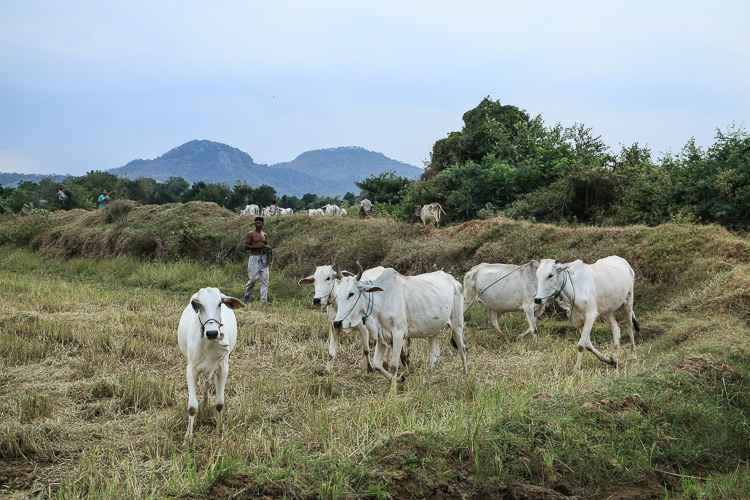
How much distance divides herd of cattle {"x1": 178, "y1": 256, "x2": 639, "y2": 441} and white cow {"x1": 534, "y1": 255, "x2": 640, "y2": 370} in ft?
0.04

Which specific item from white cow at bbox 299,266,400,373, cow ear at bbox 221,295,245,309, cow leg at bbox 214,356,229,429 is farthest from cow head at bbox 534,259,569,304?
cow leg at bbox 214,356,229,429

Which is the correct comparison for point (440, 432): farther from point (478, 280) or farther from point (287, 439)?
point (478, 280)

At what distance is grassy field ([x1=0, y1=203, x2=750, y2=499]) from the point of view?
169 inches

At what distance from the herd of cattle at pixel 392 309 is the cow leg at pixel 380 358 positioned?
0.04 ft

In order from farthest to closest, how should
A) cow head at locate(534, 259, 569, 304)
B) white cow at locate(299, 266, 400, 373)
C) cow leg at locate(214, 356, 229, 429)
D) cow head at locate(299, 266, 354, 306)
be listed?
cow head at locate(534, 259, 569, 304)
cow head at locate(299, 266, 354, 306)
white cow at locate(299, 266, 400, 373)
cow leg at locate(214, 356, 229, 429)

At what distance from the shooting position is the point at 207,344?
17.9ft

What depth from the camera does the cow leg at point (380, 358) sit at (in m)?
6.73

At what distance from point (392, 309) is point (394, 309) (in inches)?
0.9

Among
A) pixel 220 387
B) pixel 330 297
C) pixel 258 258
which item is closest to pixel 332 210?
pixel 258 258

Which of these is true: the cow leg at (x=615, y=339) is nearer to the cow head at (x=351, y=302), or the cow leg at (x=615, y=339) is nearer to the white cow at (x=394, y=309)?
the white cow at (x=394, y=309)

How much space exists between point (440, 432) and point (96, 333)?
5848mm

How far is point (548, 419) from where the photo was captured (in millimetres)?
5062

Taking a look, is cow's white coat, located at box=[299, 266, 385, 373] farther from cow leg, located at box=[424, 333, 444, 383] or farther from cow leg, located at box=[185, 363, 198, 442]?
cow leg, located at box=[185, 363, 198, 442]

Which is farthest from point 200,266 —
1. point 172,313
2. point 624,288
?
point 624,288
